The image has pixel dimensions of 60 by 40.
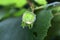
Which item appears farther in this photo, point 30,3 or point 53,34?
point 53,34

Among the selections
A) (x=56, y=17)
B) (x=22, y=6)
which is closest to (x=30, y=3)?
(x=22, y=6)

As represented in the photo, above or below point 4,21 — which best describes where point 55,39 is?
below

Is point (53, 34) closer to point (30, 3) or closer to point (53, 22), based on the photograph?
point (53, 22)

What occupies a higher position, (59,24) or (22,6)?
(22,6)

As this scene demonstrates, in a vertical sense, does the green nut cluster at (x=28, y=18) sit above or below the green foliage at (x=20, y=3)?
below

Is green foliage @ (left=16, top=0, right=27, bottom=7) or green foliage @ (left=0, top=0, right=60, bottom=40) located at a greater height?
green foliage @ (left=16, top=0, right=27, bottom=7)

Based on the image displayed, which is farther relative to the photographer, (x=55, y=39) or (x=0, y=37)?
(x=55, y=39)

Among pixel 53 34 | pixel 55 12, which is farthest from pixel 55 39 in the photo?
pixel 55 12

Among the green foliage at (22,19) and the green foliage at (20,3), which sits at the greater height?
the green foliage at (20,3)

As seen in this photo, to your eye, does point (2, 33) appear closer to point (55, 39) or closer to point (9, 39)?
point (9, 39)
